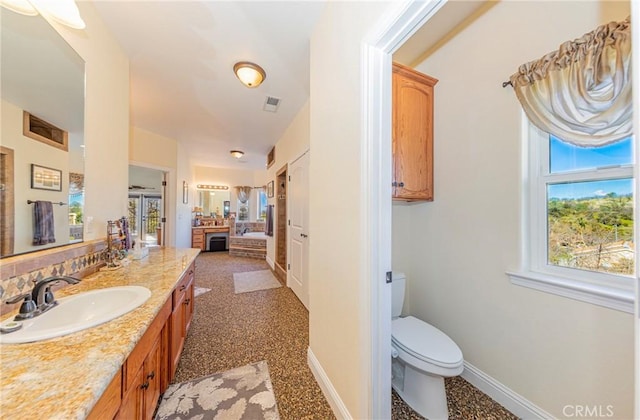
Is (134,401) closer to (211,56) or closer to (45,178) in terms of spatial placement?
(45,178)

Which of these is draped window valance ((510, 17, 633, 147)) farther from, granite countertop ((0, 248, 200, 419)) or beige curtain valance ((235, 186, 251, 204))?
beige curtain valance ((235, 186, 251, 204))

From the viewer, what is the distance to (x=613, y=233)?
117 cm

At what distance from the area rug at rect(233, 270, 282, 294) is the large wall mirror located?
2416 mm

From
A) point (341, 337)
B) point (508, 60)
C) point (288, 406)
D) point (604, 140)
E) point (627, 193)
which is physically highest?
point (508, 60)

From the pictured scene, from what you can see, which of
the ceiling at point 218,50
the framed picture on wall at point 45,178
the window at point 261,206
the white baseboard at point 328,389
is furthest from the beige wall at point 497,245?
the window at point 261,206

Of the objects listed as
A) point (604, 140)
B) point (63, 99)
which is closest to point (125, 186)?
point (63, 99)

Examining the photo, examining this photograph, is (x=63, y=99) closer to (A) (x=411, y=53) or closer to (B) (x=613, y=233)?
(A) (x=411, y=53)

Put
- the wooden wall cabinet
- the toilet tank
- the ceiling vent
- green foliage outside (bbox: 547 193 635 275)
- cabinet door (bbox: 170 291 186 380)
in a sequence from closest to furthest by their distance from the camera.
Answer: green foliage outside (bbox: 547 193 635 275) < cabinet door (bbox: 170 291 186 380) < the wooden wall cabinet < the toilet tank < the ceiling vent

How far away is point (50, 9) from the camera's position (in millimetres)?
1048

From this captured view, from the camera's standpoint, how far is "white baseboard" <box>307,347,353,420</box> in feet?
4.22

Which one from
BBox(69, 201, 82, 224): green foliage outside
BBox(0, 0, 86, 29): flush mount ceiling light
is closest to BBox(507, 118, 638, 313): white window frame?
BBox(0, 0, 86, 29): flush mount ceiling light

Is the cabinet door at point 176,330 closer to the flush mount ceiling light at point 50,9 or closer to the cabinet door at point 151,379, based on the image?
the cabinet door at point 151,379

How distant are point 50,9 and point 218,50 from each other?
106 cm

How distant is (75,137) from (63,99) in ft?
0.67
